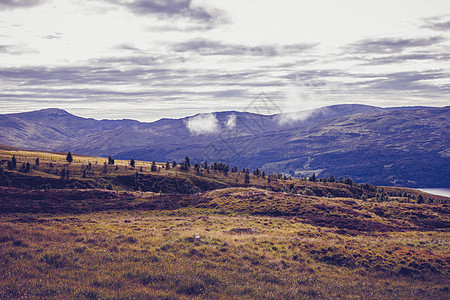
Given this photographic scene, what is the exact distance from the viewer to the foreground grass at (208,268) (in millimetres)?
13062

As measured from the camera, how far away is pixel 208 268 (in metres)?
17.3

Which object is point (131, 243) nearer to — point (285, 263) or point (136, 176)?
point (285, 263)

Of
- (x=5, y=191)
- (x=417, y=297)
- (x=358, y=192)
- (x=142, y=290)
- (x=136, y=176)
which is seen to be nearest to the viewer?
(x=142, y=290)

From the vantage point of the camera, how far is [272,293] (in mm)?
14078

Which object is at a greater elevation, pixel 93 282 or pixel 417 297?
pixel 93 282

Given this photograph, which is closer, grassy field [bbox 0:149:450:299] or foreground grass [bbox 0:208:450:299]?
foreground grass [bbox 0:208:450:299]

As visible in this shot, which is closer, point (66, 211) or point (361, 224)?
point (361, 224)

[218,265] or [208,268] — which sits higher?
[208,268]

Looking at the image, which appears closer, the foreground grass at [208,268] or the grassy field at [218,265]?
the foreground grass at [208,268]

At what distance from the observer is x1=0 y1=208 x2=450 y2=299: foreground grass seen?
13.1 metres

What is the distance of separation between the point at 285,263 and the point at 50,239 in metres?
17.8

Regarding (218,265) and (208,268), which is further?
(218,265)

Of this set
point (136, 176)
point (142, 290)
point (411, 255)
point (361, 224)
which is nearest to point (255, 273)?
point (142, 290)

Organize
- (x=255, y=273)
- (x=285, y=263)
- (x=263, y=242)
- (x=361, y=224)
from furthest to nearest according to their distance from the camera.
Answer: (x=361, y=224) → (x=263, y=242) → (x=285, y=263) → (x=255, y=273)
